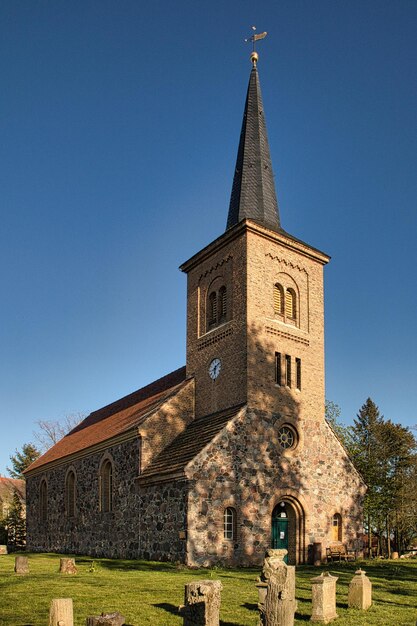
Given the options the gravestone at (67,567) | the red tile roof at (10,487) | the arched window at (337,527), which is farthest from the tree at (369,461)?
the red tile roof at (10,487)

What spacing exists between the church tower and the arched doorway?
285 centimetres

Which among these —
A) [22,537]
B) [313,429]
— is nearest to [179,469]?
[313,429]

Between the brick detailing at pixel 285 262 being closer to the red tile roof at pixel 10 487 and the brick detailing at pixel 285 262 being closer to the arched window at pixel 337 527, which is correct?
the arched window at pixel 337 527

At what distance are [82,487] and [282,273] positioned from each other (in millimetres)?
15033

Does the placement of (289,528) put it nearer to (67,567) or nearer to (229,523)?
(229,523)

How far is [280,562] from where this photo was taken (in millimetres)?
Answer: 11484

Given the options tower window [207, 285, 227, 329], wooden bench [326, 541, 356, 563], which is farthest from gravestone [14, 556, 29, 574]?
tower window [207, 285, 227, 329]

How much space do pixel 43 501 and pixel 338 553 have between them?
20400mm

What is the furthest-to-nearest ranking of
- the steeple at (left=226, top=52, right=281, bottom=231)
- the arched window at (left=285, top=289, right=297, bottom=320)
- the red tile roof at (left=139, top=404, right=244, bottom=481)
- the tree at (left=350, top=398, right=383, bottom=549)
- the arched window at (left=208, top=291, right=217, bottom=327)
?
the tree at (left=350, top=398, right=383, bottom=549) → the steeple at (left=226, top=52, right=281, bottom=231) → the arched window at (left=208, top=291, right=217, bottom=327) → the arched window at (left=285, top=289, right=297, bottom=320) → the red tile roof at (left=139, top=404, right=244, bottom=481)

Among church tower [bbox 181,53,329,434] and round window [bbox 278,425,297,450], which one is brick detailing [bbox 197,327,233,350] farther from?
round window [bbox 278,425,297,450]

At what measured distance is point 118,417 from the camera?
3438 cm

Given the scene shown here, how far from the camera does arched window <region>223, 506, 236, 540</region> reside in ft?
78.6

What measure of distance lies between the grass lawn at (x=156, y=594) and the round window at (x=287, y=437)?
5375 mm

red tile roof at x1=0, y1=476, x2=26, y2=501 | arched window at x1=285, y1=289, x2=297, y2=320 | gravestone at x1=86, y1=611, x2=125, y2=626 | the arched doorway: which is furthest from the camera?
red tile roof at x1=0, y1=476, x2=26, y2=501
